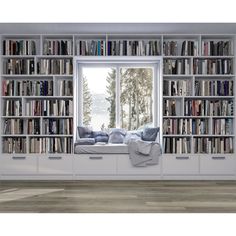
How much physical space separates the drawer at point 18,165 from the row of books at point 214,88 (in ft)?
9.92

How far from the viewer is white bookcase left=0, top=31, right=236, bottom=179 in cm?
767

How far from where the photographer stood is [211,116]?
25.3 ft

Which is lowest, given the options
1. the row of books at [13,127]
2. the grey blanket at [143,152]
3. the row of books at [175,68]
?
the grey blanket at [143,152]

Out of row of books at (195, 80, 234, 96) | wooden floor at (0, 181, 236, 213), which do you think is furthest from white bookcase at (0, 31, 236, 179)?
wooden floor at (0, 181, 236, 213)

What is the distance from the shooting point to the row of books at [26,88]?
768 centimetres

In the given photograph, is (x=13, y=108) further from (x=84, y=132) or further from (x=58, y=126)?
(x=84, y=132)

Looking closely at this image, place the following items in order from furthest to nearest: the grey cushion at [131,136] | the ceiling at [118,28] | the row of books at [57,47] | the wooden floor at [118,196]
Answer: the grey cushion at [131,136] → the row of books at [57,47] → the ceiling at [118,28] → the wooden floor at [118,196]

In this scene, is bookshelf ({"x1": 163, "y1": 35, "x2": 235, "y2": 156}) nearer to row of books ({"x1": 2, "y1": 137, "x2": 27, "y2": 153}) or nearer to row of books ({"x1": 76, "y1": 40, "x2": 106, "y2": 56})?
row of books ({"x1": 76, "y1": 40, "x2": 106, "y2": 56})

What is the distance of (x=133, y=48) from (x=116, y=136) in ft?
5.12

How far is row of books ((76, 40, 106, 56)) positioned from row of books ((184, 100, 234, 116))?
1691 millimetres

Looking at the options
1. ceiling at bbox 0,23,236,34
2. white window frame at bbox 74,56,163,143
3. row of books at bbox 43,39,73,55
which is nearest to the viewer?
ceiling at bbox 0,23,236,34

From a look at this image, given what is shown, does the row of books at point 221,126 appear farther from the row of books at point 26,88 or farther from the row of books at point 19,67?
the row of books at point 19,67

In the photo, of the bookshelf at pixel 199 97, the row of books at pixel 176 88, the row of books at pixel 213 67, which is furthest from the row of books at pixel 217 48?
the row of books at pixel 176 88
